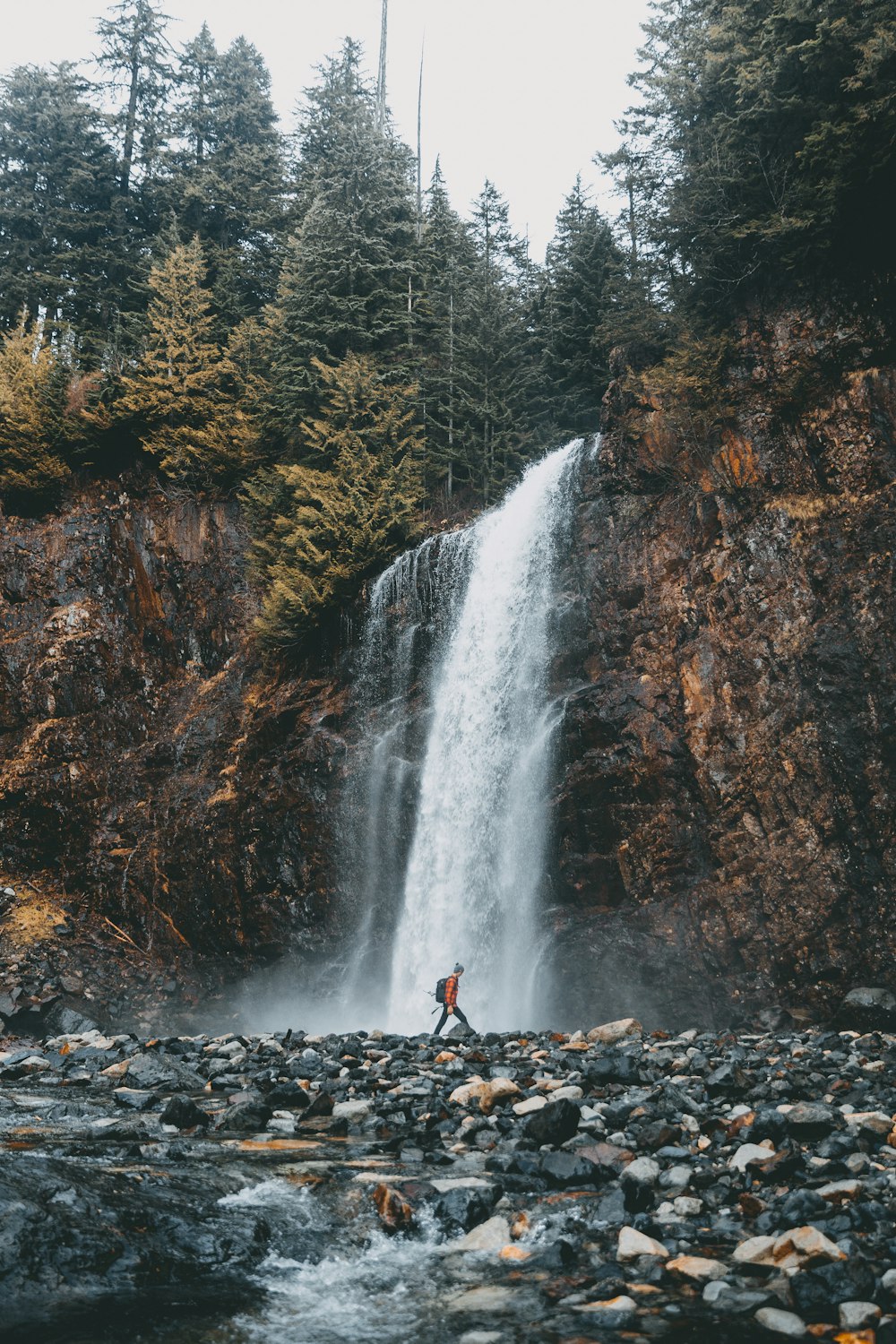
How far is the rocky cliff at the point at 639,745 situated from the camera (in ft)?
44.3

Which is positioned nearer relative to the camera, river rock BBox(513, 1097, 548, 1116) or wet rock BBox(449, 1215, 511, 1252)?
wet rock BBox(449, 1215, 511, 1252)

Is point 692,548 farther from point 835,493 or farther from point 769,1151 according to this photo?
point 769,1151

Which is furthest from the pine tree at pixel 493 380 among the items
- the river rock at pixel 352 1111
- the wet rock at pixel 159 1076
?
the river rock at pixel 352 1111

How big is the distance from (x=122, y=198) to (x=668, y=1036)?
35305 mm

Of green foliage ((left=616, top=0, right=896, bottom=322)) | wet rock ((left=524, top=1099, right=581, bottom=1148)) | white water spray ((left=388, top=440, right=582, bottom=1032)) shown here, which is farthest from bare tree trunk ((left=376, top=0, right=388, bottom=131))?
wet rock ((left=524, top=1099, right=581, bottom=1148))

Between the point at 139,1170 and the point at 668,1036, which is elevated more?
the point at 139,1170

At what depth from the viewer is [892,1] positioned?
43.6 feet

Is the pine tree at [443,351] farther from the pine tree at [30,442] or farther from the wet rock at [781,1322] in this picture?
the wet rock at [781,1322]

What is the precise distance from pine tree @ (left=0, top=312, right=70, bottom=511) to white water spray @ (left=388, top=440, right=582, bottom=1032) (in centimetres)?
1434

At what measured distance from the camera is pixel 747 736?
1444 cm

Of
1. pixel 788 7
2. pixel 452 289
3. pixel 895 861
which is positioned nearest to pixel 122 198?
pixel 452 289

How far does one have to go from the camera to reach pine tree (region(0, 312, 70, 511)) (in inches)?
1021

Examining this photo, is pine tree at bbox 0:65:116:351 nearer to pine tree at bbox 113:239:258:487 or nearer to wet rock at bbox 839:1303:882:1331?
pine tree at bbox 113:239:258:487

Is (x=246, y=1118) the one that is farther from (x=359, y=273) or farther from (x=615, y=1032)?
(x=359, y=273)
